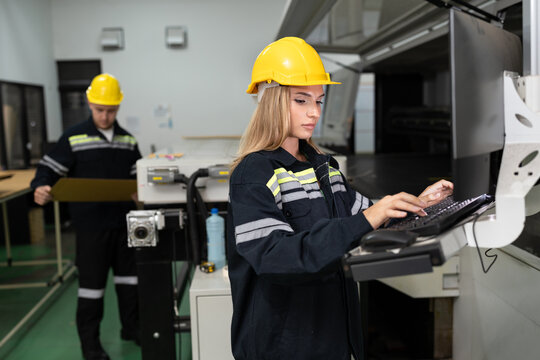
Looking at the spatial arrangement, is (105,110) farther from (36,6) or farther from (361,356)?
(36,6)

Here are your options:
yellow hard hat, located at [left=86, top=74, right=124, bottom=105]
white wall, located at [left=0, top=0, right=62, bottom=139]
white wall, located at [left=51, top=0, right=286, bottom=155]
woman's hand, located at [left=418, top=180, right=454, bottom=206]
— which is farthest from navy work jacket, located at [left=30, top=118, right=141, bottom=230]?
white wall, located at [left=51, top=0, right=286, bottom=155]

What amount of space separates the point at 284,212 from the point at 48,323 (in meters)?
2.69

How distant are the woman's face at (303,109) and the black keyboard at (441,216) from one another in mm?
343

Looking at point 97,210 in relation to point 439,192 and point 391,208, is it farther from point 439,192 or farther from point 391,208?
point 391,208

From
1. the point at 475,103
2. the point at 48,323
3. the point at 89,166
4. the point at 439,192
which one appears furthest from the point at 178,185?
the point at 48,323

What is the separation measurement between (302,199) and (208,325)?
0.86 m

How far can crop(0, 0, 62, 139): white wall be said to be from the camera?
5.53 m

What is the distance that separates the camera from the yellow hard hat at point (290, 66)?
1.28 metres

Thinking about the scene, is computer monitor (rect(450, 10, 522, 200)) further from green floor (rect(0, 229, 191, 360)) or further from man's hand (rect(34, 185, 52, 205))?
man's hand (rect(34, 185, 52, 205))

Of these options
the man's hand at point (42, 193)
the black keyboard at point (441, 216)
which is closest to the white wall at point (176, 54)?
the man's hand at point (42, 193)

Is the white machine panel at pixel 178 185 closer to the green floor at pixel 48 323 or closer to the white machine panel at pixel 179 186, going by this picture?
the white machine panel at pixel 179 186

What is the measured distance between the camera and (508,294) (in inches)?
68.4

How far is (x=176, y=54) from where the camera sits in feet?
22.6

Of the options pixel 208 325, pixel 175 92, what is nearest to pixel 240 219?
pixel 208 325
